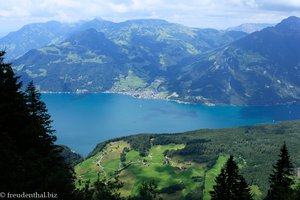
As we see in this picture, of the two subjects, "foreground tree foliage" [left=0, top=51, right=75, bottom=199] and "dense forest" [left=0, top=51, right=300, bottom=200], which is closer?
"foreground tree foliage" [left=0, top=51, right=75, bottom=199]

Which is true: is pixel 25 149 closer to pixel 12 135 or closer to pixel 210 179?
pixel 12 135

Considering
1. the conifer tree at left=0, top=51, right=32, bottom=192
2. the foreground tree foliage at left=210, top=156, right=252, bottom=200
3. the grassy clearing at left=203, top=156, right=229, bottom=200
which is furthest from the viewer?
the grassy clearing at left=203, top=156, right=229, bottom=200

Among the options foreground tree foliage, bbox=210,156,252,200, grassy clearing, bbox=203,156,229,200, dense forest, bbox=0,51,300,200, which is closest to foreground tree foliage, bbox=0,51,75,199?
dense forest, bbox=0,51,300,200

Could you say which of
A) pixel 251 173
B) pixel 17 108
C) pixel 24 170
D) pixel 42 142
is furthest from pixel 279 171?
pixel 251 173

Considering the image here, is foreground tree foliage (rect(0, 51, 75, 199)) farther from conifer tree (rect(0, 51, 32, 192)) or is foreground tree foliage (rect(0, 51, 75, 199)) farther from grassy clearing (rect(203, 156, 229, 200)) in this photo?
grassy clearing (rect(203, 156, 229, 200))

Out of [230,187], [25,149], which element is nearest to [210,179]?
[230,187]

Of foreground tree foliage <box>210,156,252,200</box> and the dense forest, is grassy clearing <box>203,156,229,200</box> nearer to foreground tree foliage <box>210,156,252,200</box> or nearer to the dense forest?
the dense forest

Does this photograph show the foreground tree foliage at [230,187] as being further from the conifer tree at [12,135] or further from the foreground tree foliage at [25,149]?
the conifer tree at [12,135]

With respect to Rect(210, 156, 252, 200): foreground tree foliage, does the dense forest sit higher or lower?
higher

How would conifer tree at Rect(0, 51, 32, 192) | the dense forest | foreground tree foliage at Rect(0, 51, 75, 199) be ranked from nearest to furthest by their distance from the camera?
1. conifer tree at Rect(0, 51, 32, 192)
2. foreground tree foliage at Rect(0, 51, 75, 199)
3. the dense forest

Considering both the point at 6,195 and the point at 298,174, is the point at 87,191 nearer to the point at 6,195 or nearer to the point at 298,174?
the point at 6,195

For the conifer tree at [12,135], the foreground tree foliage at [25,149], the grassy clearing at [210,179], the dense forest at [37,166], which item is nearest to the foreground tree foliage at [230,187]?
the dense forest at [37,166]
